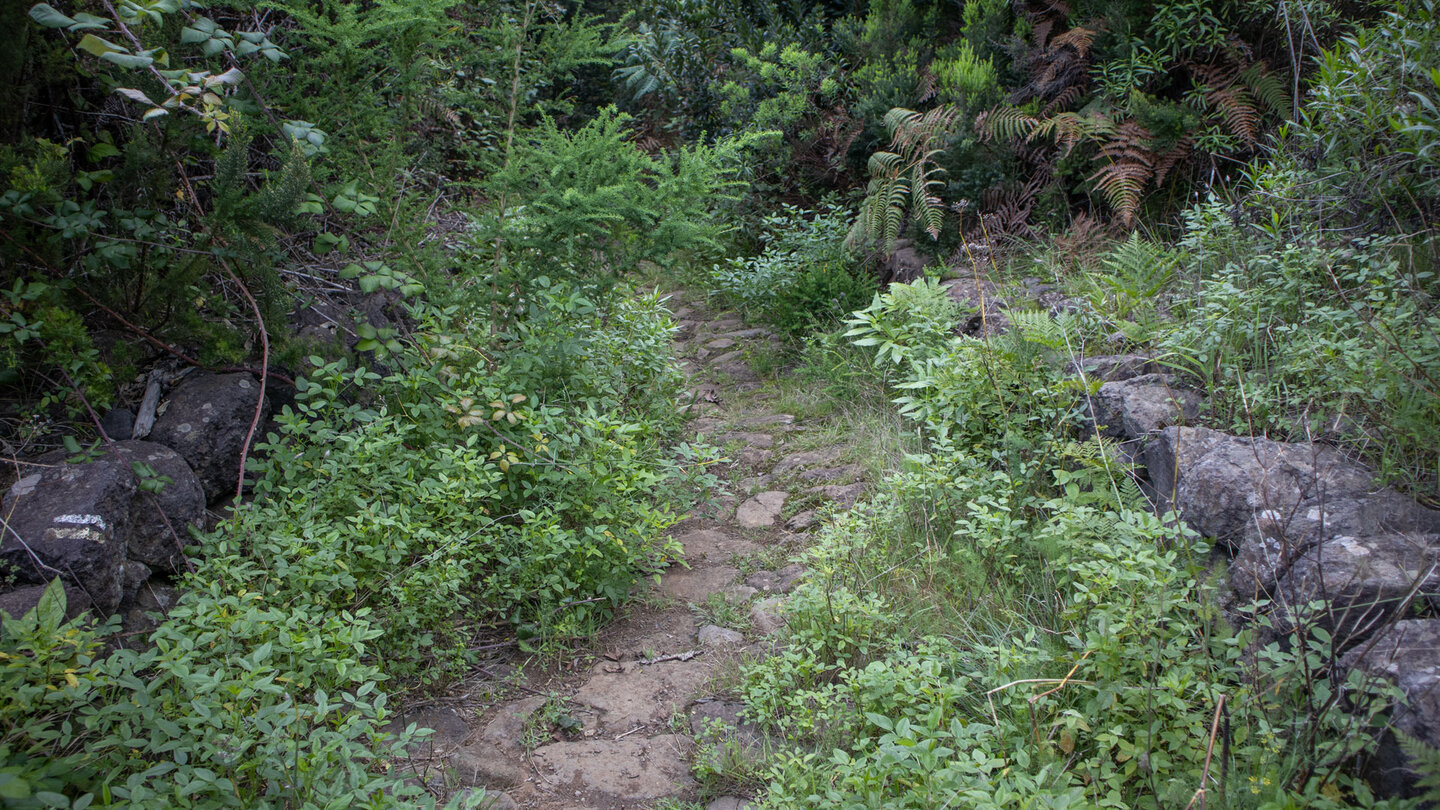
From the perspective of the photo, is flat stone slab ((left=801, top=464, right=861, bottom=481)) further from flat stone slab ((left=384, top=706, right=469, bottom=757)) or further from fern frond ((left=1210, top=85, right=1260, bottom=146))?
fern frond ((left=1210, top=85, right=1260, bottom=146))

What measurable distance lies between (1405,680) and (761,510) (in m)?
2.49

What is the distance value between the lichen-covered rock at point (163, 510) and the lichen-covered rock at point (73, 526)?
2.5 inches

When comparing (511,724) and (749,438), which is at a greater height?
(511,724)

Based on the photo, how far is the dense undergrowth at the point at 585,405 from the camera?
189 cm

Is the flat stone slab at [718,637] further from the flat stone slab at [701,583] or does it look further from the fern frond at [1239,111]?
the fern frond at [1239,111]

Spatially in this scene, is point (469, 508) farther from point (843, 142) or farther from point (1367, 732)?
point (843, 142)

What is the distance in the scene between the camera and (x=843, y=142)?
6.43m

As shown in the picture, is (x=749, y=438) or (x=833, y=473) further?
(x=749, y=438)

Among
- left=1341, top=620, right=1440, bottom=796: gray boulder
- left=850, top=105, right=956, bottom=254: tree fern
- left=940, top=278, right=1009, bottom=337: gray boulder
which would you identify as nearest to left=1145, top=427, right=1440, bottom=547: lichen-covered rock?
left=1341, top=620, right=1440, bottom=796: gray boulder

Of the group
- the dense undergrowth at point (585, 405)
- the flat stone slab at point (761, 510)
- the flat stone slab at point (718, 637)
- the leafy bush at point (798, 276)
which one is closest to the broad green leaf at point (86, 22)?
the dense undergrowth at point (585, 405)

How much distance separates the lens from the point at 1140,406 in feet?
9.52

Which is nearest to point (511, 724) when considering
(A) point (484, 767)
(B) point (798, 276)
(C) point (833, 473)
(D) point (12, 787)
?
(A) point (484, 767)

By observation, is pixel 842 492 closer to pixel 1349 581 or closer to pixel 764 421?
pixel 764 421

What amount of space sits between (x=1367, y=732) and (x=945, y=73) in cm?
472
